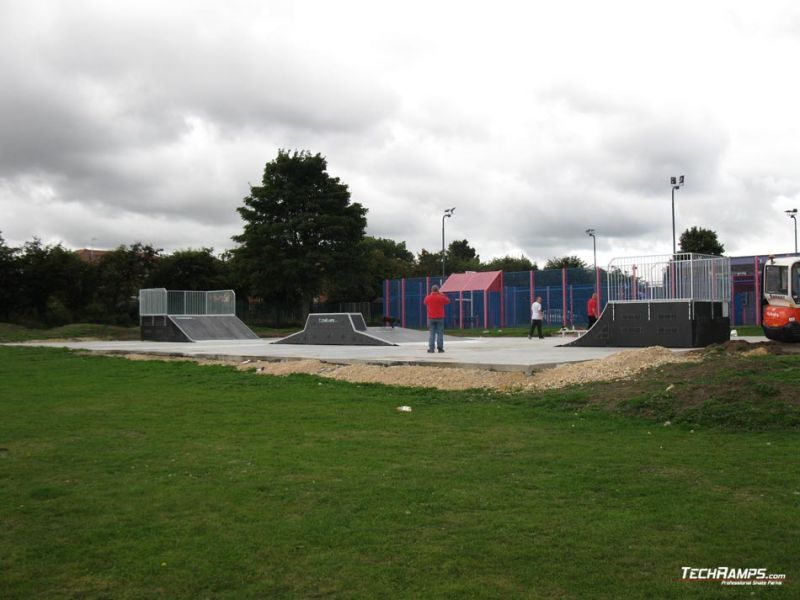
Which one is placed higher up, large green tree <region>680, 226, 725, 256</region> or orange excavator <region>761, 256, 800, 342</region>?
large green tree <region>680, 226, 725, 256</region>

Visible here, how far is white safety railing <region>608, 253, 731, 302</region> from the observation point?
20.4 m

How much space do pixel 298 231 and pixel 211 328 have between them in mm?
17180

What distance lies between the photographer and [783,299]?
19984mm

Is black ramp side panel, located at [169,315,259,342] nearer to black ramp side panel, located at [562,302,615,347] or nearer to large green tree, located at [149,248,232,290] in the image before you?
large green tree, located at [149,248,232,290]

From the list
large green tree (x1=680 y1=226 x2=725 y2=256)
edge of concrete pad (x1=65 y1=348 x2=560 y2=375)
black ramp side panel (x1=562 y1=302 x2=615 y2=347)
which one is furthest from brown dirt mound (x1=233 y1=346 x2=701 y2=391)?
large green tree (x1=680 y1=226 x2=725 y2=256)

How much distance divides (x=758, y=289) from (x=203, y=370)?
105 ft

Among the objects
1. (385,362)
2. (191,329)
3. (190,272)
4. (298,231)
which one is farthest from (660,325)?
(190,272)

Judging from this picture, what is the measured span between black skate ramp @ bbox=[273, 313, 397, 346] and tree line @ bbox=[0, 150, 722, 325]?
2271 cm

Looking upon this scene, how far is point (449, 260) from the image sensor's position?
103 metres

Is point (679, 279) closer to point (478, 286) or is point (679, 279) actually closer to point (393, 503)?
point (393, 503)

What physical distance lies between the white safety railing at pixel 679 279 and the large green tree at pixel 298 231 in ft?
106

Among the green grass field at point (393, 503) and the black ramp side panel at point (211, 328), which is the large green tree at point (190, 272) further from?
the green grass field at point (393, 503)

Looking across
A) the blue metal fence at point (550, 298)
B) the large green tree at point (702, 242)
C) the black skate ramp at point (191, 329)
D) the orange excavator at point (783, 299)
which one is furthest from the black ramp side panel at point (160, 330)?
the large green tree at point (702, 242)

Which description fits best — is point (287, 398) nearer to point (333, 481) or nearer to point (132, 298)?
point (333, 481)
